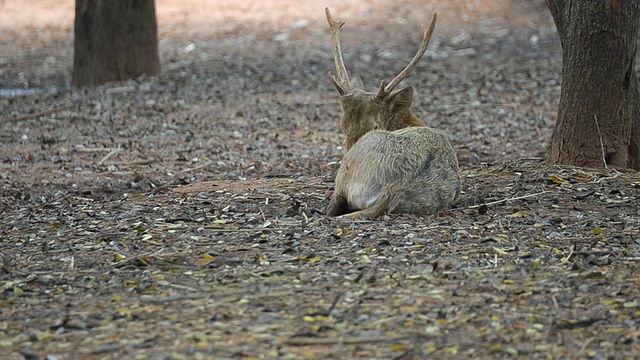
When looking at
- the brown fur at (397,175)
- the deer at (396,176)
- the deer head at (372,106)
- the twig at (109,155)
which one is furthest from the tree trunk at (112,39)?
the brown fur at (397,175)

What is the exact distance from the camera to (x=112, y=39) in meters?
12.3

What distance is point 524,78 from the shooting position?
12.5 metres

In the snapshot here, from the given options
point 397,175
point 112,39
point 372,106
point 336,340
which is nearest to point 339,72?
point 372,106

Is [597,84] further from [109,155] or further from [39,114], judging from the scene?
[39,114]

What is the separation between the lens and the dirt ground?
3.92 metres

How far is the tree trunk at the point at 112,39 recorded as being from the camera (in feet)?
40.0

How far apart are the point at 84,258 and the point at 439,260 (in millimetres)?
2083

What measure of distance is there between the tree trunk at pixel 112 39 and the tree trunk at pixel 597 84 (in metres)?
7.00

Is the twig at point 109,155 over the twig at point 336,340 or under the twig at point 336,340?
over

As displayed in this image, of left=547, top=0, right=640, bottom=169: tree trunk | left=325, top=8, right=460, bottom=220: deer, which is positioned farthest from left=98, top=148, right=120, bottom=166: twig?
left=547, top=0, right=640, bottom=169: tree trunk

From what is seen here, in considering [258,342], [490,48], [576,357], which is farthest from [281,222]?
[490,48]

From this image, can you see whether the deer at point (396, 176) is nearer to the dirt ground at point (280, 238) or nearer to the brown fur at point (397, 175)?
the brown fur at point (397, 175)

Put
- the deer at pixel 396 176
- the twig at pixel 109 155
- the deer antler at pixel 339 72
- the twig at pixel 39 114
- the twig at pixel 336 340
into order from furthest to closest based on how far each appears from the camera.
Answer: the twig at pixel 39 114 < the twig at pixel 109 155 < the deer antler at pixel 339 72 < the deer at pixel 396 176 < the twig at pixel 336 340

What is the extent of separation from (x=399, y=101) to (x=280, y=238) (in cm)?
179
